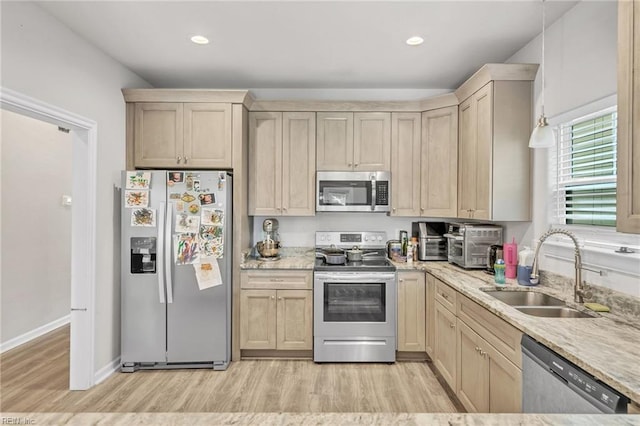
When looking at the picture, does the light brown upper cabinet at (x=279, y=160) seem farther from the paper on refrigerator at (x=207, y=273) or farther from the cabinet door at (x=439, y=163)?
the cabinet door at (x=439, y=163)

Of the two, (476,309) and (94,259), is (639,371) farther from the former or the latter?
(94,259)

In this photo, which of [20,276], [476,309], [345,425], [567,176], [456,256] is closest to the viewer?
[345,425]

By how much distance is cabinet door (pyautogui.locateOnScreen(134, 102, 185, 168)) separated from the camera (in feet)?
10.8

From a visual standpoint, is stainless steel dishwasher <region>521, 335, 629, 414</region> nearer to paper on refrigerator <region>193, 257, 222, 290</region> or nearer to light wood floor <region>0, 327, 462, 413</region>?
light wood floor <region>0, 327, 462, 413</region>

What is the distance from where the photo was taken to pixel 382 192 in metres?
3.52

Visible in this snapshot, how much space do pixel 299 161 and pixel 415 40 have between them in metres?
1.53

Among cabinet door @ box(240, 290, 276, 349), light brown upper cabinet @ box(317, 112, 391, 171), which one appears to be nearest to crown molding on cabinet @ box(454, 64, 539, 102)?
light brown upper cabinet @ box(317, 112, 391, 171)

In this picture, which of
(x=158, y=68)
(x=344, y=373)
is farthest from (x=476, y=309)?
(x=158, y=68)

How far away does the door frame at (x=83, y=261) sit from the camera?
2.69 m

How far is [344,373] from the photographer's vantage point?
298cm

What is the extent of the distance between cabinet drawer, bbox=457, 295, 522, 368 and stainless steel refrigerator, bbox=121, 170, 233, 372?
77.7 inches

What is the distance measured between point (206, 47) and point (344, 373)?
2.95 metres

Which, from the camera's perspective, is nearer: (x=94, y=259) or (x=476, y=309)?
(x=476, y=309)

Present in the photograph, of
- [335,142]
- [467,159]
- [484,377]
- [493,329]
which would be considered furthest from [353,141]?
[484,377]
